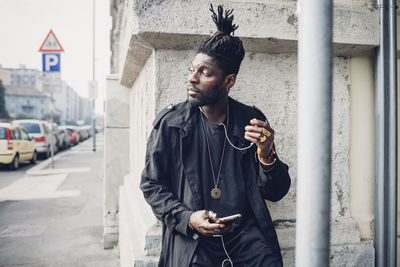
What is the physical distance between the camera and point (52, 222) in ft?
20.1

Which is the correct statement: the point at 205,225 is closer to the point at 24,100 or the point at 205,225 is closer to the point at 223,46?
the point at 223,46

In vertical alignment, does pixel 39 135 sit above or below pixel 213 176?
above

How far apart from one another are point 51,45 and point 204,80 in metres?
9.64

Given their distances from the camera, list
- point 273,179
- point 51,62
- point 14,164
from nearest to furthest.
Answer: point 273,179 < point 51,62 < point 14,164

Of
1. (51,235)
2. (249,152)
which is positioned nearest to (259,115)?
(249,152)

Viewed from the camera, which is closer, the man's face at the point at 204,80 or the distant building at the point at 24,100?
the man's face at the point at 204,80

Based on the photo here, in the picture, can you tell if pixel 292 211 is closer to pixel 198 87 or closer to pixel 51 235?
pixel 198 87

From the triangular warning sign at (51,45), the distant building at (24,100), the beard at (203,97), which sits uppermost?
the distant building at (24,100)

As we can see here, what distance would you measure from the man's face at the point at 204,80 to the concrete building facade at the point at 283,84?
559 millimetres

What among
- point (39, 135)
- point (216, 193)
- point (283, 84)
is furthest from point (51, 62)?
point (216, 193)

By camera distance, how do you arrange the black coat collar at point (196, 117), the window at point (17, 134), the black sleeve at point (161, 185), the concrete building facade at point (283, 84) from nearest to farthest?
the black sleeve at point (161, 185), the black coat collar at point (196, 117), the concrete building facade at point (283, 84), the window at point (17, 134)

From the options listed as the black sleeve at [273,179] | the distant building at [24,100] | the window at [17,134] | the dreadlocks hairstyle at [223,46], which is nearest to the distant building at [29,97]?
the distant building at [24,100]

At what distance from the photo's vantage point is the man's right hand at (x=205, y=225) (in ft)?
5.41

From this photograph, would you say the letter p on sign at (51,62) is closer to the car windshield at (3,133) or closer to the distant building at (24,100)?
the car windshield at (3,133)
